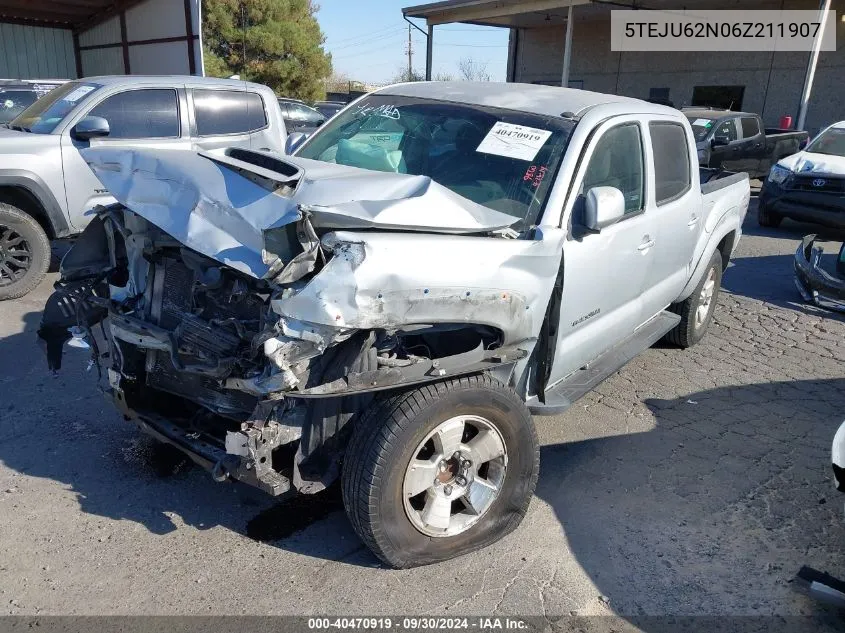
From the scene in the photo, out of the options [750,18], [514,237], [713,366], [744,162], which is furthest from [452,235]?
[750,18]

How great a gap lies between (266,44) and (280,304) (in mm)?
32307

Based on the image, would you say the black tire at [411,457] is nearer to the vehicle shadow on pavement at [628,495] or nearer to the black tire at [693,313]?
the vehicle shadow on pavement at [628,495]

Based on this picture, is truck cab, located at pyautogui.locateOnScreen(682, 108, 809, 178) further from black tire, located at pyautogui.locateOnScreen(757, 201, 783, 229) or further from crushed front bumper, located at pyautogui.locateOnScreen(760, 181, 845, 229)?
crushed front bumper, located at pyautogui.locateOnScreen(760, 181, 845, 229)

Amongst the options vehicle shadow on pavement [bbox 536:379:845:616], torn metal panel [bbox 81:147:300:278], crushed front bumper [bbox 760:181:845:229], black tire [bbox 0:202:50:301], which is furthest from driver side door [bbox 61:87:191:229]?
crushed front bumper [bbox 760:181:845:229]

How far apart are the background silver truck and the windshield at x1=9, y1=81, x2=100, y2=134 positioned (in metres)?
0.01

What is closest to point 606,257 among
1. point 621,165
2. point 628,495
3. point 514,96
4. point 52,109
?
point 621,165

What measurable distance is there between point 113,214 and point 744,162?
14.1 metres

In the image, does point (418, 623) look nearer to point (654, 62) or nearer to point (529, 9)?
point (529, 9)

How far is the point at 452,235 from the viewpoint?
112 inches

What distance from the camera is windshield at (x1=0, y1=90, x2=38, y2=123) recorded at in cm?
813

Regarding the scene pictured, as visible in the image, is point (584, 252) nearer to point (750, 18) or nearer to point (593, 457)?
point (593, 457)

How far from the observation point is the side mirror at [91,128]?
610 centimetres

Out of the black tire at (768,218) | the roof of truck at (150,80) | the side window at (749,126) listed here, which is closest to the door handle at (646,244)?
the roof of truck at (150,80)

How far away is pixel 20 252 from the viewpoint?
20.6 feet
